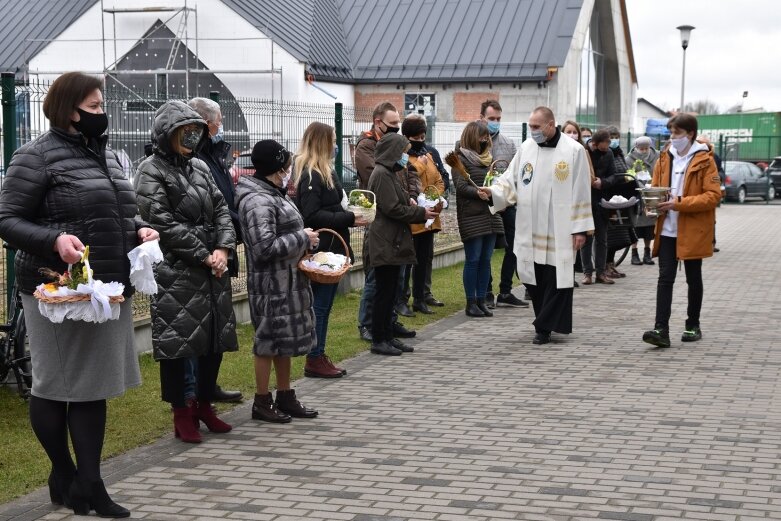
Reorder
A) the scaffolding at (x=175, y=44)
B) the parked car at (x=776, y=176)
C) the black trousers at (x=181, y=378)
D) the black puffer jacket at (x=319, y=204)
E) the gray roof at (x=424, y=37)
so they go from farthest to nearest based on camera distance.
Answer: the parked car at (x=776, y=176), the gray roof at (x=424, y=37), the scaffolding at (x=175, y=44), the black puffer jacket at (x=319, y=204), the black trousers at (x=181, y=378)

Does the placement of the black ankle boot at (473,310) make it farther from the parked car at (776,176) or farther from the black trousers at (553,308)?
the parked car at (776,176)

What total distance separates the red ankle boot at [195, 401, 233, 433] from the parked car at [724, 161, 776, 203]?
31873mm

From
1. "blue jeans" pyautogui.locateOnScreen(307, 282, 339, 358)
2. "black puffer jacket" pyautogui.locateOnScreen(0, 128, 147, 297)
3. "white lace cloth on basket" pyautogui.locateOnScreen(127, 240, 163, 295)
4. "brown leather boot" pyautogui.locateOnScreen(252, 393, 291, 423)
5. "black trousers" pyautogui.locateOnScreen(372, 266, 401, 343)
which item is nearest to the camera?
"black puffer jacket" pyautogui.locateOnScreen(0, 128, 147, 297)

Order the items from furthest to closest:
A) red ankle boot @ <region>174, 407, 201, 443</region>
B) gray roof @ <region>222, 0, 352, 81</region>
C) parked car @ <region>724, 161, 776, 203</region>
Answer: parked car @ <region>724, 161, 776, 203</region>, gray roof @ <region>222, 0, 352, 81</region>, red ankle boot @ <region>174, 407, 201, 443</region>

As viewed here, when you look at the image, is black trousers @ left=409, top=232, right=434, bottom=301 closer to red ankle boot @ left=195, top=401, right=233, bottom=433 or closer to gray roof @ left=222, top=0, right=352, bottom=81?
red ankle boot @ left=195, top=401, right=233, bottom=433

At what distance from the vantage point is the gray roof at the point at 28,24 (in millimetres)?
36750

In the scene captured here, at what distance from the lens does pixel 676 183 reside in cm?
984

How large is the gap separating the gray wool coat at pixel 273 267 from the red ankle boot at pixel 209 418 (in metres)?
0.46

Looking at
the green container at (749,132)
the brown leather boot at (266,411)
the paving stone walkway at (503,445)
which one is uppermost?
the green container at (749,132)

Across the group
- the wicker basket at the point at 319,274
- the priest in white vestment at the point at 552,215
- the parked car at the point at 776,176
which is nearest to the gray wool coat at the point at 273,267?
the wicker basket at the point at 319,274

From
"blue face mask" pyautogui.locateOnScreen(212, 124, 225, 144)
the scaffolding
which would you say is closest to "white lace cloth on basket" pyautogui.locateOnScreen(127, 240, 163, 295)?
"blue face mask" pyautogui.locateOnScreen(212, 124, 225, 144)

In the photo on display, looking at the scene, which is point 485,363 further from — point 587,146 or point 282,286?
point 587,146

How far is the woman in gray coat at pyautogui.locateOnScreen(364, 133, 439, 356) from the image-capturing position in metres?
9.12

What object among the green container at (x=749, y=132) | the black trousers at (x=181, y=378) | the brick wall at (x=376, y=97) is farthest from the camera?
the green container at (x=749, y=132)
